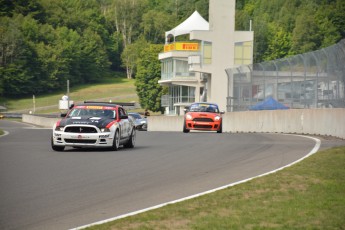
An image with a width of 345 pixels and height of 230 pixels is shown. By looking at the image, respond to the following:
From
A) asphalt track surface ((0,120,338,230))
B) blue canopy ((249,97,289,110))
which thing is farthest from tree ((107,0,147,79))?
asphalt track surface ((0,120,338,230))

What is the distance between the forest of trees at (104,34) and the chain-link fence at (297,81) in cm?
8863

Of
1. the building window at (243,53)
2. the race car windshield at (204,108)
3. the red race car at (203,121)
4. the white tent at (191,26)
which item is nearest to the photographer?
the red race car at (203,121)

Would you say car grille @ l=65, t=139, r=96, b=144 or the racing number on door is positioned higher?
the racing number on door

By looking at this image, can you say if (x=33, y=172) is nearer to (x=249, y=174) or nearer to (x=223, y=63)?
(x=249, y=174)

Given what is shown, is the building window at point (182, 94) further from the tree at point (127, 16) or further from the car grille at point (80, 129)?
the tree at point (127, 16)

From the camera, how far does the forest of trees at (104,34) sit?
149 m

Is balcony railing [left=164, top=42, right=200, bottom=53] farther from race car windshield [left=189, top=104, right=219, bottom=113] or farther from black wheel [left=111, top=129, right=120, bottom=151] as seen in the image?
black wheel [left=111, top=129, right=120, bottom=151]

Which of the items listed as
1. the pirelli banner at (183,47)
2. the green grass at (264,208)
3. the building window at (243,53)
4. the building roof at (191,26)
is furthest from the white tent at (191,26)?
the green grass at (264,208)

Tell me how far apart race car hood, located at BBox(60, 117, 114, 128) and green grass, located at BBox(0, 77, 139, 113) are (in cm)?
10875

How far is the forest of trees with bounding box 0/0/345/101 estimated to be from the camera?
149m

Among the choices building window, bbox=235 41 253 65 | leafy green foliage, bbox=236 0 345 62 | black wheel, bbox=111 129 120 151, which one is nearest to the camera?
black wheel, bbox=111 129 120 151

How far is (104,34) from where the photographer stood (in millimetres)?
191625

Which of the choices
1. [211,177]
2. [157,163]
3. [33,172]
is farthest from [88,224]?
[157,163]

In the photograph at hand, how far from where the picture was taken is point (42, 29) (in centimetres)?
16150
